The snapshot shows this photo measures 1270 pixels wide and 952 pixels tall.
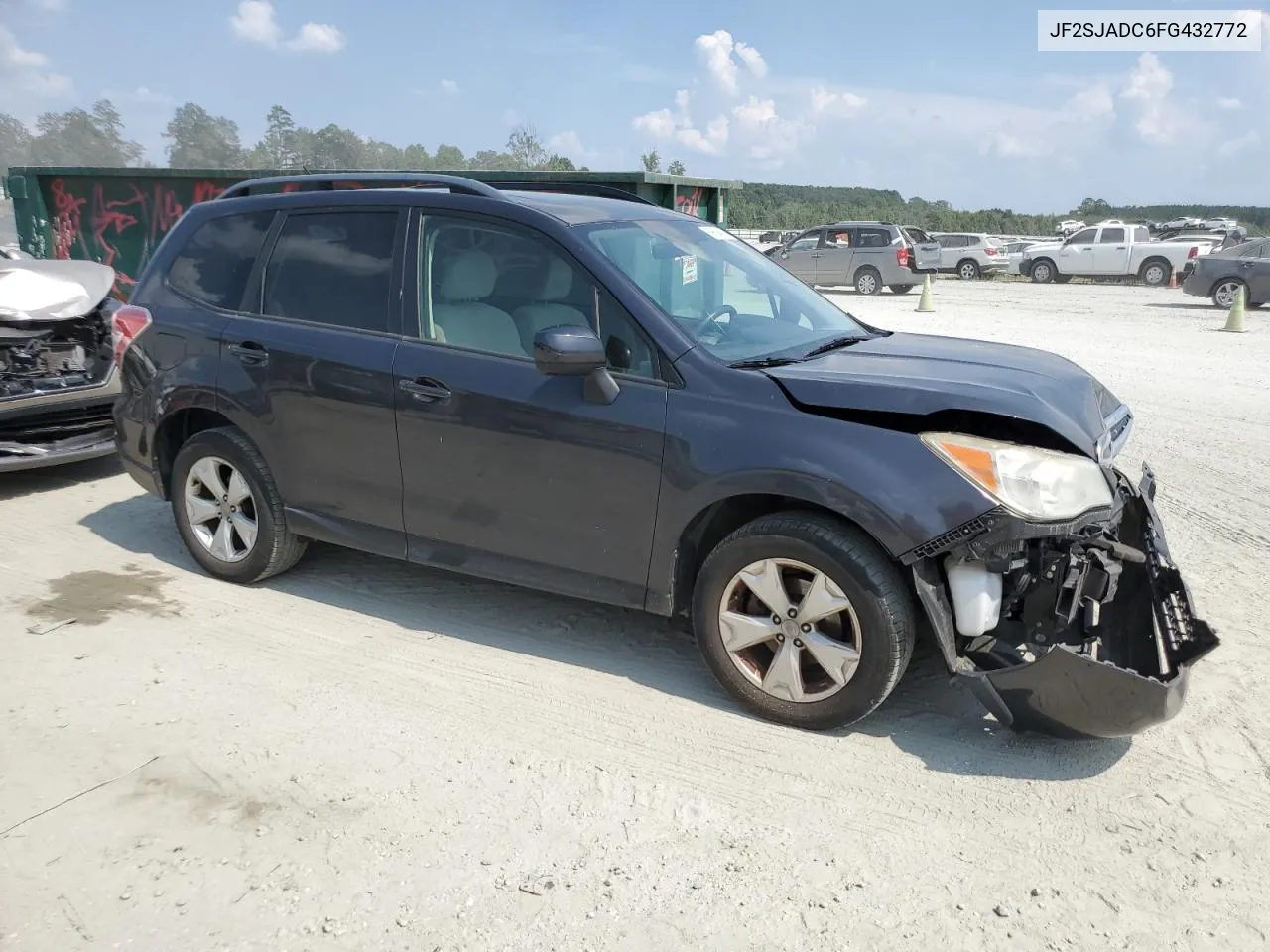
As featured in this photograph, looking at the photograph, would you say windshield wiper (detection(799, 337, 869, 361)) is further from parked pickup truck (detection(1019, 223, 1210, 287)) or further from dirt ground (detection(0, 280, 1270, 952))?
parked pickup truck (detection(1019, 223, 1210, 287))

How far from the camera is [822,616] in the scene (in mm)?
3383

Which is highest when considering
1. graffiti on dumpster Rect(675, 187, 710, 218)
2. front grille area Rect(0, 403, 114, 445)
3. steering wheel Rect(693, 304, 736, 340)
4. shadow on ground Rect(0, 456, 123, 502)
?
graffiti on dumpster Rect(675, 187, 710, 218)

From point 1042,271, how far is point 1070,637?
2778 cm

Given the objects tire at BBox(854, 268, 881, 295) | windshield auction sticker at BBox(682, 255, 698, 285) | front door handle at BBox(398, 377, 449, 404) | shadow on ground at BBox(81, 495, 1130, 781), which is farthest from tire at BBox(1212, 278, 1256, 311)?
front door handle at BBox(398, 377, 449, 404)

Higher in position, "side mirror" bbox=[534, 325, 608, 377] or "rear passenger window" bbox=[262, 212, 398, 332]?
"rear passenger window" bbox=[262, 212, 398, 332]

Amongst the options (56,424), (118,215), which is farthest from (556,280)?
(118,215)

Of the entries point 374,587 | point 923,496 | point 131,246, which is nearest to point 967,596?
point 923,496

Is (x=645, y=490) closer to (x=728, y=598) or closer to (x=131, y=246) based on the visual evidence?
(x=728, y=598)

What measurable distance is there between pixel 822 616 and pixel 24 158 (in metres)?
60.7

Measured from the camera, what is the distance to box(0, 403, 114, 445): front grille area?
20.9ft

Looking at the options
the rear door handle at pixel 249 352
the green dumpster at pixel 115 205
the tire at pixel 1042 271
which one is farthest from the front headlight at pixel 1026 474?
the tire at pixel 1042 271

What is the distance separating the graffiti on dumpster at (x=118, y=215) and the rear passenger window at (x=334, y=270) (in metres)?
8.55

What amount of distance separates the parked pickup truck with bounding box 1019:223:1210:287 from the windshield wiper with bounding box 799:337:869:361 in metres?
25.5

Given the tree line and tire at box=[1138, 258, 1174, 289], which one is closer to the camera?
tire at box=[1138, 258, 1174, 289]
